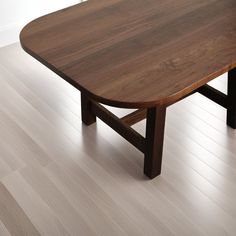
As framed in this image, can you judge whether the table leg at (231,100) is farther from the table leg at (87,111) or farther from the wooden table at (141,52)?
the table leg at (87,111)

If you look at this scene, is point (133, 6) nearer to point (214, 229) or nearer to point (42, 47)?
point (42, 47)

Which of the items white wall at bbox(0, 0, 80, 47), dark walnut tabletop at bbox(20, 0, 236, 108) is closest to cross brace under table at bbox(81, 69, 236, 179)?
dark walnut tabletop at bbox(20, 0, 236, 108)

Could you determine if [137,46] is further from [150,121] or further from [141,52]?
[150,121]

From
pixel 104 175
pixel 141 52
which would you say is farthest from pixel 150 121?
pixel 104 175

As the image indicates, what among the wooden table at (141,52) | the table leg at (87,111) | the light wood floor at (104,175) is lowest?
the light wood floor at (104,175)

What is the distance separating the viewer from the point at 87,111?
2.26 m

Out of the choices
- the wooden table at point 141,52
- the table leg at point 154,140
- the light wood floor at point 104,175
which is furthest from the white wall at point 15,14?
the table leg at point 154,140

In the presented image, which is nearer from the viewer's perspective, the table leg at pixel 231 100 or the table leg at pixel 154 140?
the table leg at pixel 154 140

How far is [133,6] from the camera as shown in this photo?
6.82ft

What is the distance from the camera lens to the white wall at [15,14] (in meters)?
3.03

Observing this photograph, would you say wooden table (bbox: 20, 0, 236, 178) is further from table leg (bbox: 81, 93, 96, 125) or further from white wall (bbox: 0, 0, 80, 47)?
white wall (bbox: 0, 0, 80, 47)

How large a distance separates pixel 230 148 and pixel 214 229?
0.54 metres

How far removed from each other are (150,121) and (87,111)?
1.77 ft

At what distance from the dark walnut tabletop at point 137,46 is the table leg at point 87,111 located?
42 centimetres
